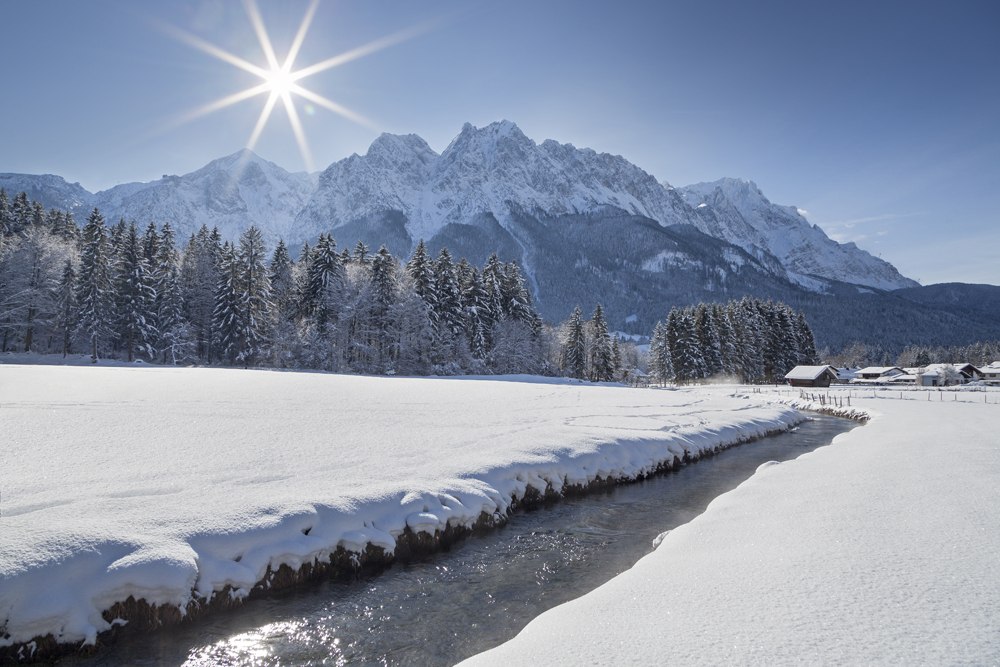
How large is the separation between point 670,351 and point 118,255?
7218 cm

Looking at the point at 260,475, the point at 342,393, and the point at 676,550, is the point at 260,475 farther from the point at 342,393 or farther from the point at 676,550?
the point at 342,393

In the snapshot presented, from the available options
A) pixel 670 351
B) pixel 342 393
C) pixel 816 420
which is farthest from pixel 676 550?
pixel 670 351

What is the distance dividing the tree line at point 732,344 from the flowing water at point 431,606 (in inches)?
2668

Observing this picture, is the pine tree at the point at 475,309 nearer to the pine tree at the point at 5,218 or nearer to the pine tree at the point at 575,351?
the pine tree at the point at 575,351

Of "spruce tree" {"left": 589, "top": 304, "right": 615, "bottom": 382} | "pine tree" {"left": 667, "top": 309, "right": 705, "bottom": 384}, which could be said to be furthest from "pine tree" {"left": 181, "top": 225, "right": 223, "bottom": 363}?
"pine tree" {"left": 667, "top": 309, "right": 705, "bottom": 384}

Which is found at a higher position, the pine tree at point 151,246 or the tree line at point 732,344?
the pine tree at point 151,246

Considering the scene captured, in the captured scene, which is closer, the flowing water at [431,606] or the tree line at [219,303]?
the flowing water at [431,606]

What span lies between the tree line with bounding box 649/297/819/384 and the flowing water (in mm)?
67765

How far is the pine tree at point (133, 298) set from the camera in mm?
47938

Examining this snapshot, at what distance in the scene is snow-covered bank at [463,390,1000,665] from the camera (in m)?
4.03

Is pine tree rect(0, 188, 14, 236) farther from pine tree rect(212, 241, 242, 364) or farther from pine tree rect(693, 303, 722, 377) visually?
pine tree rect(693, 303, 722, 377)

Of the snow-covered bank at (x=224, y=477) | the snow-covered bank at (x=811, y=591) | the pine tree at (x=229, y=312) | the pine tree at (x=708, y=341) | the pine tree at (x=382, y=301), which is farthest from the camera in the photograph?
the pine tree at (x=708, y=341)

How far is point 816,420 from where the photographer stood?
112 ft

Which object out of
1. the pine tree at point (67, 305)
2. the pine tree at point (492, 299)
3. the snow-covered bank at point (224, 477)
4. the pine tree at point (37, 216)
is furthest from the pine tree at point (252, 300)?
the snow-covered bank at point (224, 477)
